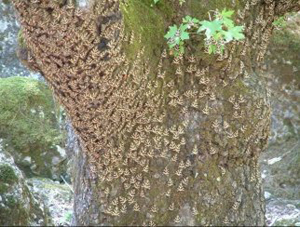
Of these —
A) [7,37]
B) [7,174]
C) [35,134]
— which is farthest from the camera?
[7,37]

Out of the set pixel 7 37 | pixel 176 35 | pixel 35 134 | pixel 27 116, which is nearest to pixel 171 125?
pixel 176 35

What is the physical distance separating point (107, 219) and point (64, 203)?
2894 millimetres

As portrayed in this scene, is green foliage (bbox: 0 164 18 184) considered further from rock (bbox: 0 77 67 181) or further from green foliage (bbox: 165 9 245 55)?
rock (bbox: 0 77 67 181)

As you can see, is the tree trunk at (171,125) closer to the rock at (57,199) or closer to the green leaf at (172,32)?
the green leaf at (172,32)

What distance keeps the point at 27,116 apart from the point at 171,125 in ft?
16.5

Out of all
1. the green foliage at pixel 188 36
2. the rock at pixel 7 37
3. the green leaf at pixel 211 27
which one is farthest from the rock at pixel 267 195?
the rock at pixel 7 37

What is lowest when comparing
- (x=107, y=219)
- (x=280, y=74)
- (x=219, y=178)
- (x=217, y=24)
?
(x=107, y=219)

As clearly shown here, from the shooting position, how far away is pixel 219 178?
3.62 m

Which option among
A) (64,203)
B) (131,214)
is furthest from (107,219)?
(64,203)

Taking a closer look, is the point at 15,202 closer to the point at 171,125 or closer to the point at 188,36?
the point at 171,125

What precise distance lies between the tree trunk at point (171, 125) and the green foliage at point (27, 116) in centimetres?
447

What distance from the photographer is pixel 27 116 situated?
8.20 m

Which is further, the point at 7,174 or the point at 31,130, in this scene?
the point at 31,130

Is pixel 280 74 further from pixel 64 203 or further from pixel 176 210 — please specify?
pixel 176 210
